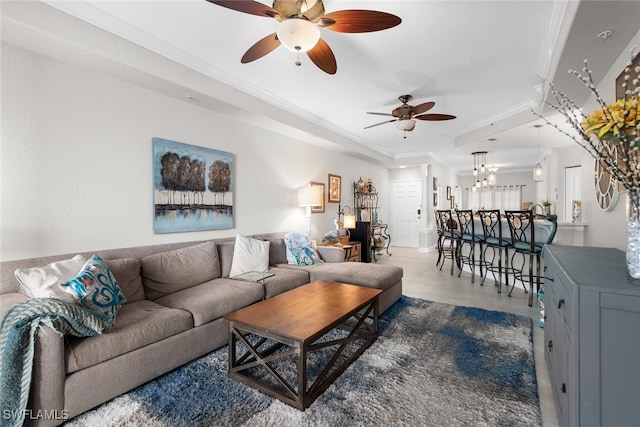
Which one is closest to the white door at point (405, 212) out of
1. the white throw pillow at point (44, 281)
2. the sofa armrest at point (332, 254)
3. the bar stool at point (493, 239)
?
the bar stool at point (493, 239)

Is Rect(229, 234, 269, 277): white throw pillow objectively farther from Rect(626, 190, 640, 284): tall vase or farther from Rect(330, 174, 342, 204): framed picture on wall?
Rect(626, 190, 640, 284): tall vase

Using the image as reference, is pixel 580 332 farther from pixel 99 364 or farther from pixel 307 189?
pixel 307 189

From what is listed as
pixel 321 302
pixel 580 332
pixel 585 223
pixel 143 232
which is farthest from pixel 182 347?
pixel 585 223

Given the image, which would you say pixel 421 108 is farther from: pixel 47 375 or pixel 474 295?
pixel 47 375

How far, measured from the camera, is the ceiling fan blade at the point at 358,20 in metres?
1.74

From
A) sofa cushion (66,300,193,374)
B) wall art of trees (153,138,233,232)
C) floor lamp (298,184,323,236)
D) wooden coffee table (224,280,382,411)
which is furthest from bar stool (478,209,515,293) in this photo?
sofa cushion (66,300,193,374)

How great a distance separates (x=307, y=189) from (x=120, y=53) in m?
2.78

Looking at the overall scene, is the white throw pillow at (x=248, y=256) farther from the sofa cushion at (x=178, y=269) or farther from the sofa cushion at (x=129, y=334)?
the sofa cushion at (x=129, y=334)

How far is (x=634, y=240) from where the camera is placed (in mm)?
1216

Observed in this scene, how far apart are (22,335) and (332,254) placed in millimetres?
3202

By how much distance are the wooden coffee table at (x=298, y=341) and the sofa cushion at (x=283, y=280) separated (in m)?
0.43

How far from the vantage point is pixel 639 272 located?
45.7 inches

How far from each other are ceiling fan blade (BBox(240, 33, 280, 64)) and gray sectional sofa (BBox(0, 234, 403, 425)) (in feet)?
6.43

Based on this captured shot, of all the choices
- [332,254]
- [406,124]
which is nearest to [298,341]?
[332,254]
